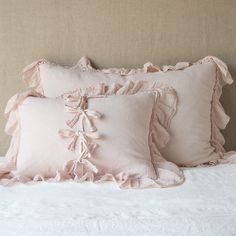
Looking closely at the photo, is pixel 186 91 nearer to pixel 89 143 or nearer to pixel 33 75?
pixel 89 143

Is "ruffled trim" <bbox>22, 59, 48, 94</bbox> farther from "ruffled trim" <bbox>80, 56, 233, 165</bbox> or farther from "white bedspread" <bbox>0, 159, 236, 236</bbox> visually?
"white bedspread" <bbox>0, 159, 236, 236</bbox>

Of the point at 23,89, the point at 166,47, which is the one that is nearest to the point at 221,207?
the point at 166,47

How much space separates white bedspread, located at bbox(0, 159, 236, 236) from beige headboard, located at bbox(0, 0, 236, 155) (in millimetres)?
568

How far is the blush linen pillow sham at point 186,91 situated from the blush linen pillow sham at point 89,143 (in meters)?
0.12

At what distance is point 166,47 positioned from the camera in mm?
1773

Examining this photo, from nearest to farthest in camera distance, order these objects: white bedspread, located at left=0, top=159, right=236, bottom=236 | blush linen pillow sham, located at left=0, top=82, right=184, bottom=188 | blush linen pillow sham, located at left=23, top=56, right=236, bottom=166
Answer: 1. white bedspread, located at left=0, top=159, right=236, bottom=236
2. blush linen pillow sham, located at left=0, top=82, right=184, bottom=188
3. blush linen pillow sham, located at left=23, top=56, right=236, bottom=166

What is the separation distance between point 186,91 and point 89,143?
459 millimetres

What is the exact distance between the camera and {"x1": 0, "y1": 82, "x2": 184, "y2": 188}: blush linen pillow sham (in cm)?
143

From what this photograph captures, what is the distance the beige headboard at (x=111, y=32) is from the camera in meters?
1.73

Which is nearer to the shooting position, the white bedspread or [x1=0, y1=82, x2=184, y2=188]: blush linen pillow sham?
the white bedspread

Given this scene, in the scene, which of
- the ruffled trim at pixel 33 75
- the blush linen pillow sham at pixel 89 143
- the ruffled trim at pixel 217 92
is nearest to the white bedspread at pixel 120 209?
the blush linen pillow sham at pixel 89 143

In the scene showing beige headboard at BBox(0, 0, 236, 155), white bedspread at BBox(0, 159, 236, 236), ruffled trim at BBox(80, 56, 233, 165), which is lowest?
white bedspread at BBox(0, 159, 236, 236)

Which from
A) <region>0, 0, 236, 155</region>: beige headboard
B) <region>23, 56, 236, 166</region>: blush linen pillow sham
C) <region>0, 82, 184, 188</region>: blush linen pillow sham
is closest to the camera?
<region>0, 82, 184, 188</region>: blush linen pillow sham

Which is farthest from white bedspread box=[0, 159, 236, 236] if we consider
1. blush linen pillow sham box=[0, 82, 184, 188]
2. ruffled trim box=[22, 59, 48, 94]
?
ruffled trim box=[22, 59, 48, 94]
